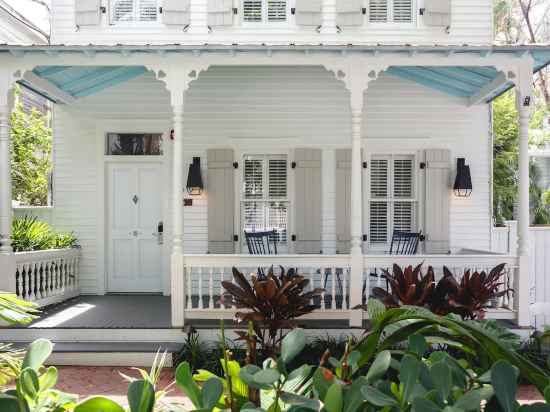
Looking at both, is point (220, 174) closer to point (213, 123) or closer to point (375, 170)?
point (213, 123)

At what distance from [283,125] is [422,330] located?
7.61m

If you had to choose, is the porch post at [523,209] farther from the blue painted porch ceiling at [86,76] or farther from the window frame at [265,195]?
the blue painted porch ceiling at [86,76]

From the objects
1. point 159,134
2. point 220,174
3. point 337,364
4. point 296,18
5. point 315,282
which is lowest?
point 315,282

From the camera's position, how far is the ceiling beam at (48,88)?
6.84m

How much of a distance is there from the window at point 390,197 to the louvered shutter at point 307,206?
0.86 m

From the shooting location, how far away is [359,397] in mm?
651

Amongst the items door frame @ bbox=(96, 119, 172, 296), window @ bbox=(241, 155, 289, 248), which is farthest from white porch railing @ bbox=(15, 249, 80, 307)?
window @ bbox=(241, 155, 289, 248)

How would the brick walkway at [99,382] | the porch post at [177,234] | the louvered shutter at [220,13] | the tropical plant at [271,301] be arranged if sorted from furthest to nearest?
the louvered shutter at [220,13], the porch post at [177,234], the tropical plant at [271,301], the brick walkway at [99,382]

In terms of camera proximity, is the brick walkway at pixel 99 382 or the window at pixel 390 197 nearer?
the brick walkway at pixel 99 382

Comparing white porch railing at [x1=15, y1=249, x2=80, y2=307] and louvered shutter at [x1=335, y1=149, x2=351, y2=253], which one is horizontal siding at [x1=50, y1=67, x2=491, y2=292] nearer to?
louvered shutter at [x1=335, y1=149, x2=351, y2=253]

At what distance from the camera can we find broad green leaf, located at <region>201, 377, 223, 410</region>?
2.09ft

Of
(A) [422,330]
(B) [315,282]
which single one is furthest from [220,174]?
(A) [422,330]

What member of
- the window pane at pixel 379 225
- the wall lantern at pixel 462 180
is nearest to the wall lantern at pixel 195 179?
the window pane at pixel 379 225

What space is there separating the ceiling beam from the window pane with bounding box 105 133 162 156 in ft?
2.65
